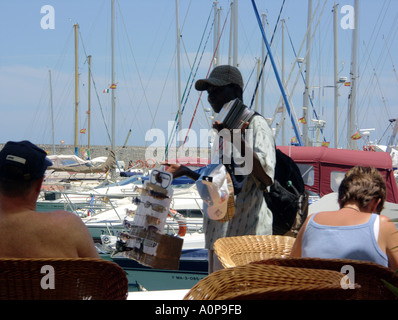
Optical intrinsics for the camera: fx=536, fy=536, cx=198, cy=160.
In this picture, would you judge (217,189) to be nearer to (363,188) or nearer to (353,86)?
(363,188)

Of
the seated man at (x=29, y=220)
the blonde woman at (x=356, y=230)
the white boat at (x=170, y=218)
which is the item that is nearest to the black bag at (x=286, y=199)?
the blonde woman at (x=356, y=230)

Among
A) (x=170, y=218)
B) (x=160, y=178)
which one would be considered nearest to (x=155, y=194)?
(x=160, y=178)

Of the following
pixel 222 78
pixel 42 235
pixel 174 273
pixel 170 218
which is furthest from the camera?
pixel 170 218

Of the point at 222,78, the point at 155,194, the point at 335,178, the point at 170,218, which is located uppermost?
the point at 222,78

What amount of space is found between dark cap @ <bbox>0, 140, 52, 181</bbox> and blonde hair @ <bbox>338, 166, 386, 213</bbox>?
143 cm

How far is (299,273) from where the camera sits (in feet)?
5.95

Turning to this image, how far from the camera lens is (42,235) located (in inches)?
80.2

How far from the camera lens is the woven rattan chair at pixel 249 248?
2561 mm

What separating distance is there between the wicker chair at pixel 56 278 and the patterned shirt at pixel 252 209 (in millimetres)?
1312

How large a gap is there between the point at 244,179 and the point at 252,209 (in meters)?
0.20

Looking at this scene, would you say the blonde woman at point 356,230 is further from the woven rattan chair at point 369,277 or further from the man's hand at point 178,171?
the man's hand at point 178,171

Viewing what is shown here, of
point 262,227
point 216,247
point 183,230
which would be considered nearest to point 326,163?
point 183,230
